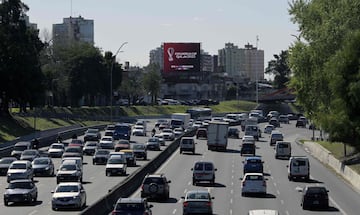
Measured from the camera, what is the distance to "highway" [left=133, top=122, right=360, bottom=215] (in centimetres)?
4103

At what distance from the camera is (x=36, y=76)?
102 m

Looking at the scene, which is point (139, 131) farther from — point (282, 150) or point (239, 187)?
point (239, 187)

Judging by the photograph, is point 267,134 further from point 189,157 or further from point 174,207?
point 174,207

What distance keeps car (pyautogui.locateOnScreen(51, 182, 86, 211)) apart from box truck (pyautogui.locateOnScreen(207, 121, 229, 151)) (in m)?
44.8

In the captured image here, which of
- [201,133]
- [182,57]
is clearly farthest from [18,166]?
[182,57]

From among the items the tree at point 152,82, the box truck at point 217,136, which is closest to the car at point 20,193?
the box truck at point 217,136

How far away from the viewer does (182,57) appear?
190 m

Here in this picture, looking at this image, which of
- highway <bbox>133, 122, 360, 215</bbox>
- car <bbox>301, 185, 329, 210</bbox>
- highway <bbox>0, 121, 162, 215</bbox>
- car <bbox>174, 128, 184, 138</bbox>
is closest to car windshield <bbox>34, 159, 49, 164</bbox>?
highway <bbox>0, 121, 162, 215</bbox>

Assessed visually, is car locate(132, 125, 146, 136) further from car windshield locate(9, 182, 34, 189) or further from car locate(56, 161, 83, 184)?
car windshield locate(9, 182, 34, 189)

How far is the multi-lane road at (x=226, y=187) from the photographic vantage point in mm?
40531

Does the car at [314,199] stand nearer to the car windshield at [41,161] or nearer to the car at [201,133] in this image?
the car windshield at [41,161]

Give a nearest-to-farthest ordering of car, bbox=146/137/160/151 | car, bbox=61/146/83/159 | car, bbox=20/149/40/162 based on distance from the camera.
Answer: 1. car, bbox=20/149/40/162
2. car, bbox=61/146/83/159
3. car, bbox=146/137/160/151

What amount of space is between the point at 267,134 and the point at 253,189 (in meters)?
73.3

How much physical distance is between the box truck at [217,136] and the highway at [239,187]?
2.95 ft
